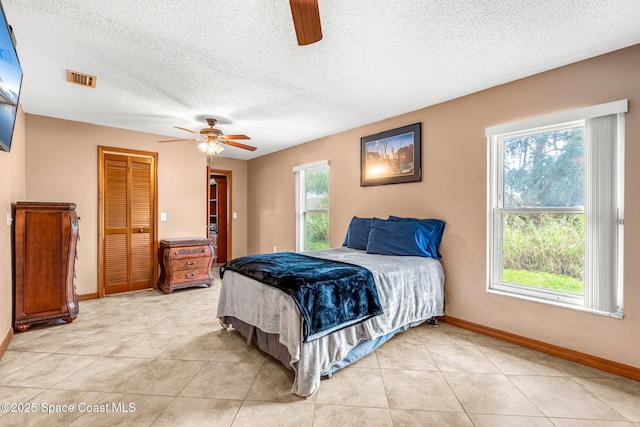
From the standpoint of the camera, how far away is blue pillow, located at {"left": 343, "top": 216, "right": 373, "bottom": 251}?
3521 mm

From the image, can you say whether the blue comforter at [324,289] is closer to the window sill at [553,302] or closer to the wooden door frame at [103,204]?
the window sill at [553,302]

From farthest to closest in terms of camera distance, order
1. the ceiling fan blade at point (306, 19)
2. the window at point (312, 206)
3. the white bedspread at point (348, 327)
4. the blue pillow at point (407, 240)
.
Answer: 1. the window at point (312, 206)
2. the blue pillow at point (407, 240)
3. the white bedspread at point (348, 327)
4. the ceiling fan blade at point (306, 19)

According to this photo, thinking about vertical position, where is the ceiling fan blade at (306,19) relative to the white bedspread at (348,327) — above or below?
above

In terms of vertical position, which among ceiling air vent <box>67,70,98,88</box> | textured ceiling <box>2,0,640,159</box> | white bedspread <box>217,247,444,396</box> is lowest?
white bedspread <box>217,247,444,396</box>

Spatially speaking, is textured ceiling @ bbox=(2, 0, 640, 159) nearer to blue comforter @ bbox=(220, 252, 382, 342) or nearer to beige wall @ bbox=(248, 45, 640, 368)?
beige wall @ bbox=(248, 45, 640, 368)

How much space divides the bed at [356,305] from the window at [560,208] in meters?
0.65

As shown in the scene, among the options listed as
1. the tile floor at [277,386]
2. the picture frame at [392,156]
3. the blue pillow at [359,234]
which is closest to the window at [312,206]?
the picture frame at [392,156]

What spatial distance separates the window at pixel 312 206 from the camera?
15.3 feet

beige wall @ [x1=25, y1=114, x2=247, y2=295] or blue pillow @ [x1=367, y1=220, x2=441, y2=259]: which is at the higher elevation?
beige wall @ [x1=25, y1=114, x2=247, y2=295]

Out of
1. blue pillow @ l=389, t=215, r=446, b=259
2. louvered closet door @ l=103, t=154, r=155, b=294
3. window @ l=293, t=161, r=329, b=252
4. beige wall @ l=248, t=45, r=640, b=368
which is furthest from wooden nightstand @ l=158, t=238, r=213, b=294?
blue pillow @ l=389, t=215, r=446, b=259

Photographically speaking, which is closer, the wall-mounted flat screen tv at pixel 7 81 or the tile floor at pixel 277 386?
the wall-mounted flat screen tv at pixel 7 81

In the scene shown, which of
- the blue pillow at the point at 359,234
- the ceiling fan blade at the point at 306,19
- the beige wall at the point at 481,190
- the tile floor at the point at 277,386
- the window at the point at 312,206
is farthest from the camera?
the window at the point at 312,206

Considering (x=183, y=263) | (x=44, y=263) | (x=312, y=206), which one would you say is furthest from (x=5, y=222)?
(x=312, y=206)

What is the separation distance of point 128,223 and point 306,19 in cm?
412
